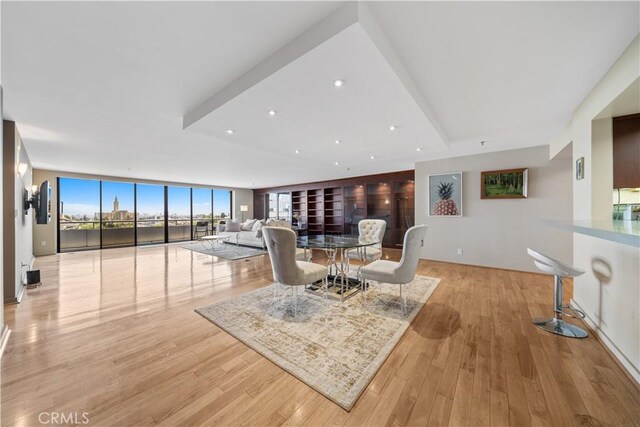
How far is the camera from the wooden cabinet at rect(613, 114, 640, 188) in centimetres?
218

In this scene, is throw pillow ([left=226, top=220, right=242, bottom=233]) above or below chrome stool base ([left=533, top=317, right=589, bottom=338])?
above

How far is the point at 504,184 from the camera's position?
177 inches

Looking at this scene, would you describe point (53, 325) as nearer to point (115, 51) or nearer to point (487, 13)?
point (115, 51)

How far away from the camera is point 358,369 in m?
1.71

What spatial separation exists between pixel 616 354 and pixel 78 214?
11715 millimetres

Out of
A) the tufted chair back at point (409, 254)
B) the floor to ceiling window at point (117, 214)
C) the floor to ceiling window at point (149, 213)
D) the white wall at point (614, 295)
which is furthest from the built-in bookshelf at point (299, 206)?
the white wall at point (614, 295)

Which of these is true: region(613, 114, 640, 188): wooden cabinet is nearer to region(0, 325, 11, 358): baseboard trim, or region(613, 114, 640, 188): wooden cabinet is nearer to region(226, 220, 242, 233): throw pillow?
region(0, 325, 11, 358): baseboard trim

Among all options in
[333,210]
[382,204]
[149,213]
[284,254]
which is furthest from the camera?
[333,210]

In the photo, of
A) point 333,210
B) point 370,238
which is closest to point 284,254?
point 370,238

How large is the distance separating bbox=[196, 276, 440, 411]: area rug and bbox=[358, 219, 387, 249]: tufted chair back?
1103mm

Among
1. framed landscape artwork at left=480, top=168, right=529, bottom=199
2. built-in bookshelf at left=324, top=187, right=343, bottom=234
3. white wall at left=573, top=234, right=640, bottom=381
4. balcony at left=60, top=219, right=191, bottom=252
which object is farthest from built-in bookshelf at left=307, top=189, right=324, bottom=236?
white wall at left=573, top=234, right=640, bottom=381

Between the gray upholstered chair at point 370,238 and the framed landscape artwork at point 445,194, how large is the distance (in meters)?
1.79

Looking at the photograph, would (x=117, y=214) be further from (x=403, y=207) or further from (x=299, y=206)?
(x=403, y=207)

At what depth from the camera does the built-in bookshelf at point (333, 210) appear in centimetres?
872
